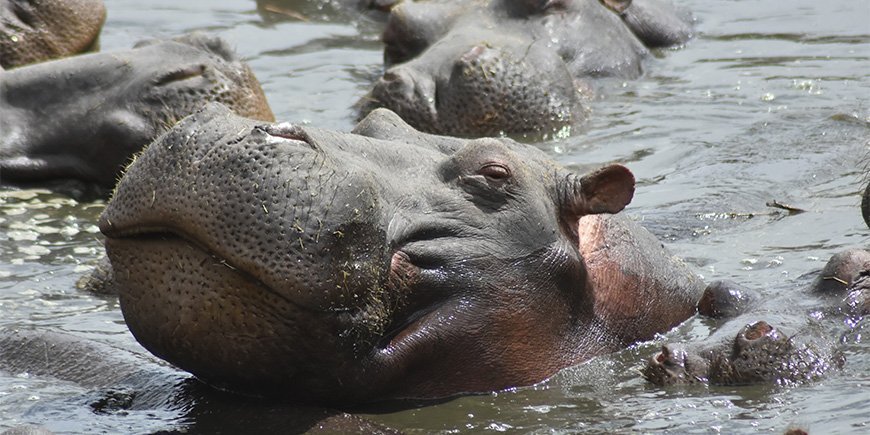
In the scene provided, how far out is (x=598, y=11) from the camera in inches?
442

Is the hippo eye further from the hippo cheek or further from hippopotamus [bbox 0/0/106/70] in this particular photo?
hippopotamus [bbox 0/0/106/70]

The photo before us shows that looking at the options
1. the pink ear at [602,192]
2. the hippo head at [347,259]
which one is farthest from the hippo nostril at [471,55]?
the pink ear at [602,192]

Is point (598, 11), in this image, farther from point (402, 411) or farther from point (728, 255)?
point (402, 411)

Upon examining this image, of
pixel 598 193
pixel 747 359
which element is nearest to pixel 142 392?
pixel 598 193

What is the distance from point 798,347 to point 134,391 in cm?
222

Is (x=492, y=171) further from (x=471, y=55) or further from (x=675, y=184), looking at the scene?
(x=471, y=55)

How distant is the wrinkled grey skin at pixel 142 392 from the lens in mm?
4906

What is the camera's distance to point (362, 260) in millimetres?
4750

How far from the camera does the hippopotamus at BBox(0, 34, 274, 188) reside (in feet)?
26.9

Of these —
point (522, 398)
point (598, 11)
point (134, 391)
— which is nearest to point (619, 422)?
point (522, 398)

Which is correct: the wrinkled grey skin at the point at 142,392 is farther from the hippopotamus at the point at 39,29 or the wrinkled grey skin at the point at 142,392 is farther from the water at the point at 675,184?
the hippopotamus at the point at 39,29

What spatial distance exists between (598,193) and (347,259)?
1.17 meters

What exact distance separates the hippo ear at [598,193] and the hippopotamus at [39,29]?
5.08 meters

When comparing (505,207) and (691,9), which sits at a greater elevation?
(505,207)
